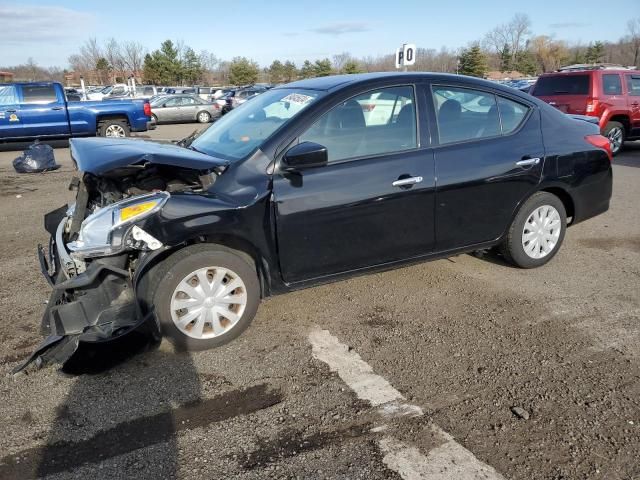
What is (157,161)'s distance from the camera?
10.4ft

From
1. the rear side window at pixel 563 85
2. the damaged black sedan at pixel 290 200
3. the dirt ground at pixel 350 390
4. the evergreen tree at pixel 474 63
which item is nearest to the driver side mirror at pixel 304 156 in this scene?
the damaged black sedan at pixel 290 200

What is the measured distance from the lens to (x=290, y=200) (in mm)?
3408

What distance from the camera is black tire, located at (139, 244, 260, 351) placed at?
125 inches

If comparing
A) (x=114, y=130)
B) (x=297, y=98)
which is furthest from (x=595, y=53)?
(x=297, y=98)

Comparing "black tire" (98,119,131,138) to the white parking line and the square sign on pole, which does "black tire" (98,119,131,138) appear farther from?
the white parking line

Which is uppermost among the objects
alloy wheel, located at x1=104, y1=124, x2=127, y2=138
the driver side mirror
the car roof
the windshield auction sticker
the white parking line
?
alloy wheel, located at x1=104, y1=124, x2=127, y2=138

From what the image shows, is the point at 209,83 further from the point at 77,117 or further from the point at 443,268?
the point at 443,268

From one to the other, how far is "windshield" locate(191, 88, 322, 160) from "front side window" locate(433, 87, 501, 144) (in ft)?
3.25

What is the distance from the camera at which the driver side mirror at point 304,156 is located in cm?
332

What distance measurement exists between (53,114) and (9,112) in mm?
1004

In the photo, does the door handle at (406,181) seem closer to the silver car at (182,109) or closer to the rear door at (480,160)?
the rear door at (480,160)

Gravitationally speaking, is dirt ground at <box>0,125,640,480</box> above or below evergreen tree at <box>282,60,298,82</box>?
→ below

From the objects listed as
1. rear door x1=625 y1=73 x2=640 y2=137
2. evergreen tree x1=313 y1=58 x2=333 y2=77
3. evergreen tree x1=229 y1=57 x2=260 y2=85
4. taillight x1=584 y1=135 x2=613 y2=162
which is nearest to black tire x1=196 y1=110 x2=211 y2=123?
rear door x1=625 y1=73 x2=640 y2=137

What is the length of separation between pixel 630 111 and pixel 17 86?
14925 mm
